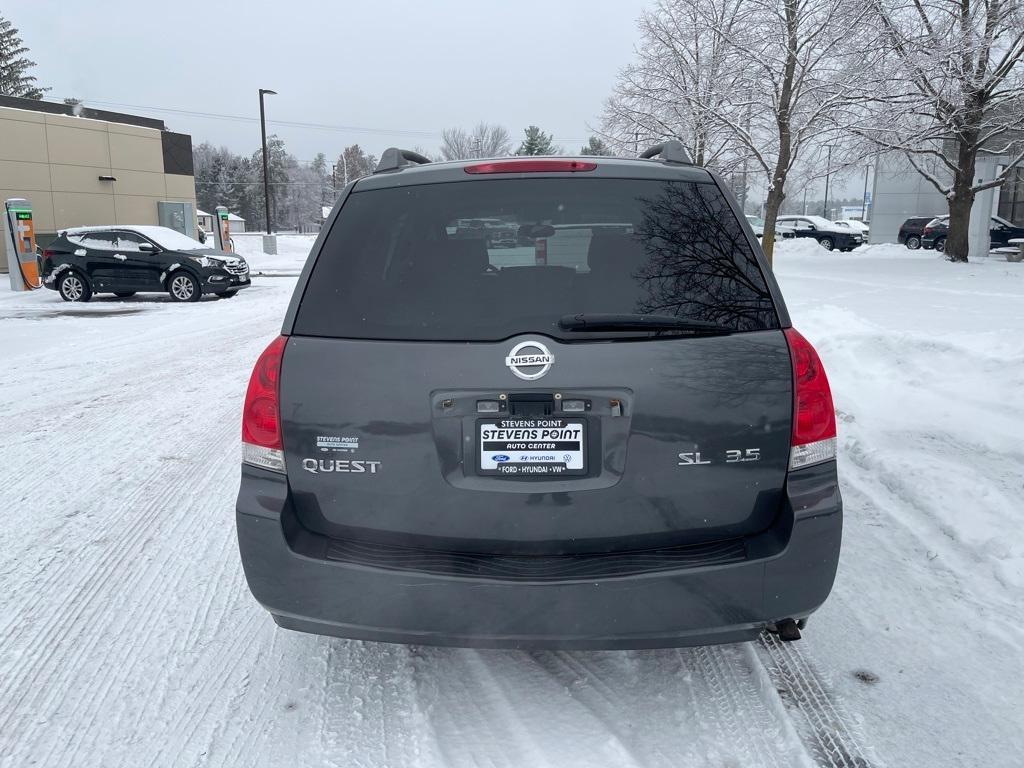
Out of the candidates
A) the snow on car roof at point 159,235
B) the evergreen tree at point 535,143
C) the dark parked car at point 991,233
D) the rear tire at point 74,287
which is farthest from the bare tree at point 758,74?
the evergreen tree at point 535,143

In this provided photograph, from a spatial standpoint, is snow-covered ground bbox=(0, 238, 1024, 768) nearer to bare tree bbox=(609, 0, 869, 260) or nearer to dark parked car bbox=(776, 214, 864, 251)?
bare tree bbox=(609, 0, 869, 260)

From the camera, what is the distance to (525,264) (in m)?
2.82

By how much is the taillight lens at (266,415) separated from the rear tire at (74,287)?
717 inches

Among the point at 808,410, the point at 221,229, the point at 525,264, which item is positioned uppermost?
the point at 221,229

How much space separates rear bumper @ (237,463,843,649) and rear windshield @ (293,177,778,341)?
0.62m

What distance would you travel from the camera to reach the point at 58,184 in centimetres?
2838

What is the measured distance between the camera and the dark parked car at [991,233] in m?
32.1

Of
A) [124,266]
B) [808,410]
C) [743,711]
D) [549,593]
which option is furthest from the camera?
[124,266]

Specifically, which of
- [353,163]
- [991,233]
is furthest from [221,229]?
[353,163]

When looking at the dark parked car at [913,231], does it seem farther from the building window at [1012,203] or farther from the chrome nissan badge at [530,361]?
the chrome nissan badge at [530,361]

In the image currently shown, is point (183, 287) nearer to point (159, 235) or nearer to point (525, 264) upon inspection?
point (159, 235)

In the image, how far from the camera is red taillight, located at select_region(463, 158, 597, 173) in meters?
2.71

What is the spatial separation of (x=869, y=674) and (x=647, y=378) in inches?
59.4

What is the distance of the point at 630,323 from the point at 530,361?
0.34 metres
